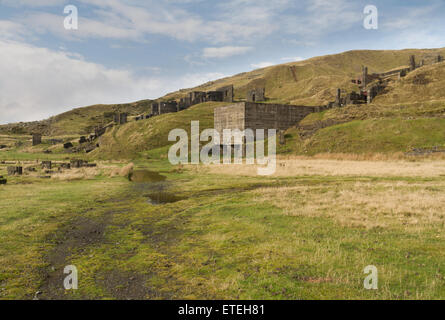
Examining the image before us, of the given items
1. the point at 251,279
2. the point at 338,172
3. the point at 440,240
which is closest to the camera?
the point at 251,279

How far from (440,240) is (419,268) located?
123 inches

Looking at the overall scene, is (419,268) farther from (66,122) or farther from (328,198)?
(66,122)

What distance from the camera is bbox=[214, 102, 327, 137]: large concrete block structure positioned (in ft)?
242

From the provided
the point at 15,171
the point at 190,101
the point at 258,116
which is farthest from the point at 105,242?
the point at 190,101

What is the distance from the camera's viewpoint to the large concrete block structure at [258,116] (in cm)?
7375

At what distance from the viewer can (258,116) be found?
74.9 metres

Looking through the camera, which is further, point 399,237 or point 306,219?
point 306,219

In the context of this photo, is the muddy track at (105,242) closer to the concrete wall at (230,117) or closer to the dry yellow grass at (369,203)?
the dry yellow grass at (369,203)

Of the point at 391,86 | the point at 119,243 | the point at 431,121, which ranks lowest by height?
the point at 119,243
